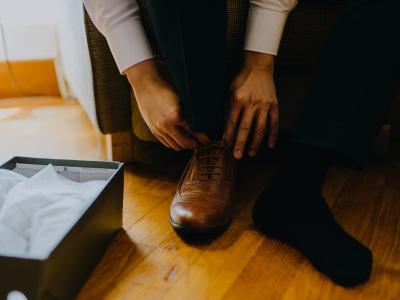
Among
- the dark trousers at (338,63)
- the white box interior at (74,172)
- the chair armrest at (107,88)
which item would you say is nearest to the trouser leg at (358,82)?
the dark trousers at (338,63)

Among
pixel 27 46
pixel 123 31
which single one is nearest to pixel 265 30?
pixel 123 31

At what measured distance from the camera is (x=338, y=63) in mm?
566

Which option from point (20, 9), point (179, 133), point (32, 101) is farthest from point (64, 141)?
point (20, 9)

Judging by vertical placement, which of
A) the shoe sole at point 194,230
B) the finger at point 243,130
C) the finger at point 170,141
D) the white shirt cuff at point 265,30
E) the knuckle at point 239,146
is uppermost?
the white shirt cuff at point 265,30

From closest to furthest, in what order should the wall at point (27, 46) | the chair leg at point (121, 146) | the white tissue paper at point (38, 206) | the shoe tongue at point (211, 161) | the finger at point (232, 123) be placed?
the white tissue paper at point (38, 206), the finger at point (232, 123), the shoe tongue at point (211, 161), the chair leg at point (121, 146), the wall at point (27, 46)

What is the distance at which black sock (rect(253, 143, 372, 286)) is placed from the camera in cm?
58

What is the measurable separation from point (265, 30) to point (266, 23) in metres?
0.01

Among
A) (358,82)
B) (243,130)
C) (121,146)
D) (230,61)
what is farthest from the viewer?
(121,146)

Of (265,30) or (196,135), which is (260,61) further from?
(196,135)

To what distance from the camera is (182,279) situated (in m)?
0.59

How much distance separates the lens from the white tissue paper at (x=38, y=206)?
536 mm

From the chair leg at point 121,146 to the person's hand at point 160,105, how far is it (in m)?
0.28

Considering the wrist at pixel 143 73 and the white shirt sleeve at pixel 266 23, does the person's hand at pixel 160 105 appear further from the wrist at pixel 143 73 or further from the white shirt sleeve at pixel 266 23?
the white shirt sleeve at pixel 266 23

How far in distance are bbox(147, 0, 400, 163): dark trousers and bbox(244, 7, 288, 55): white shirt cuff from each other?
9 cm
